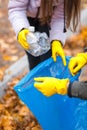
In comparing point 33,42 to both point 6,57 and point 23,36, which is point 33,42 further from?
point 6,57

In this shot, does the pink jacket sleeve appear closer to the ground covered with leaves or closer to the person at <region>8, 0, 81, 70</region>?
the person at <region>8, 0, 81, 70</region>

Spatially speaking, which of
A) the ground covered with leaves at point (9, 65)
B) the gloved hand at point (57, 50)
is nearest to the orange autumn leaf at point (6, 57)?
the ground covered with leaves at point (9, 65)

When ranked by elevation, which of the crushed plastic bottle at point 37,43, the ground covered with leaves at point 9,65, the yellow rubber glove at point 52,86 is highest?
the crushed plastic bottle at point 37,43

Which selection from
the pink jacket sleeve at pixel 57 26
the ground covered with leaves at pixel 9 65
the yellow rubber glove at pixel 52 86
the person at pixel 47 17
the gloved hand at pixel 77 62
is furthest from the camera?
the ground covered with leaves at pixel 9 65

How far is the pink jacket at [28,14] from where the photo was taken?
8.59ft

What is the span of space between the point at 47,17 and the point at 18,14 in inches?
8.2

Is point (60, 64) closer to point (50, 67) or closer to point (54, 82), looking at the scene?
point (50, 67)

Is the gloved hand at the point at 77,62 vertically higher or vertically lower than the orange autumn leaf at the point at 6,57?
higher

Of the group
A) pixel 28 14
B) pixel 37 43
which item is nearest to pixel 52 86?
pixel 37 43

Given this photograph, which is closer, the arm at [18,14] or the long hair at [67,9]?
the long hair at [67,9]

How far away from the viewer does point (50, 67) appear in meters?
2.67

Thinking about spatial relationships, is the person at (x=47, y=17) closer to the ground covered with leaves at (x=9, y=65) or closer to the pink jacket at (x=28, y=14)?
the pink jacket at (x=28, y=14)

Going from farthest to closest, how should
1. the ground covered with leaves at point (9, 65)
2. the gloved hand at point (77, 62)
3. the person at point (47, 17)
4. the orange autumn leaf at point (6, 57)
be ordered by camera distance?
1. the orange autumn leaf at point (6, 57)
2. the ground covered with leaves at point (9, 65)
3. the person at point (47, 17)
4. the gloved hand at point (77, 62)

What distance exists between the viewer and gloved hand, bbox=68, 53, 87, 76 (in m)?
2.42
